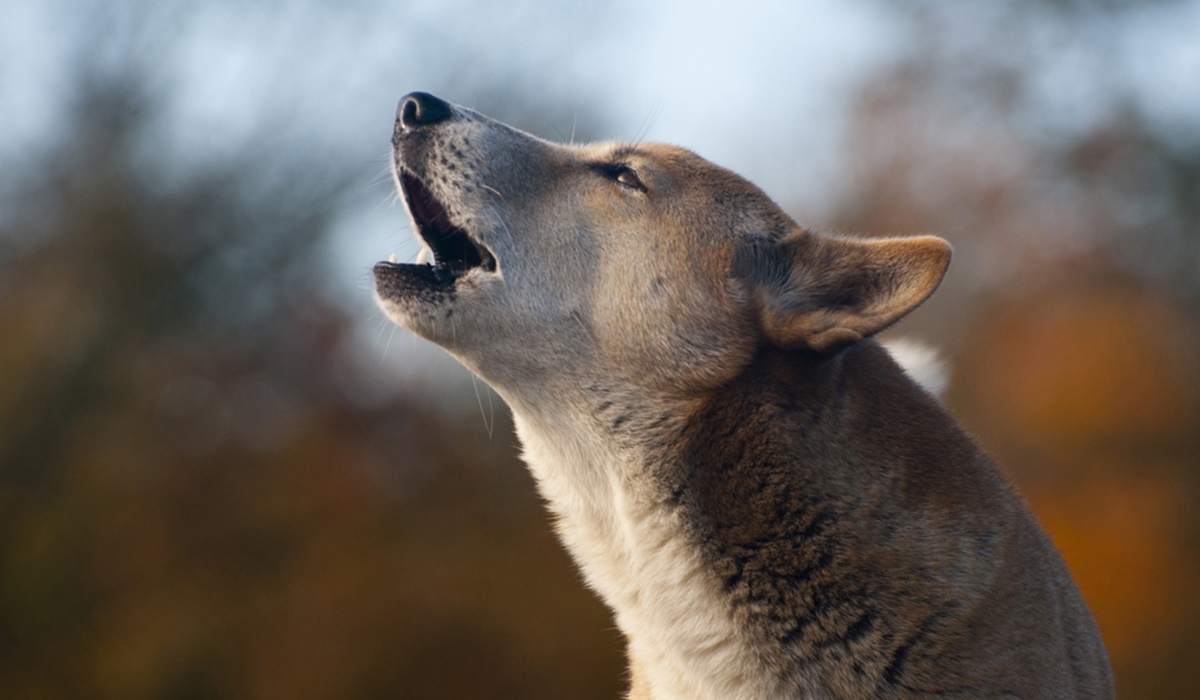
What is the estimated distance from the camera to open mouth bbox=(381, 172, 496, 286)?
380 cm

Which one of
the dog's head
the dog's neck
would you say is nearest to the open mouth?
the dog's head

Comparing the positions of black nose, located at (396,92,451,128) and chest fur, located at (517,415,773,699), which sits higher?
black nose, located at (396,92,451,128)

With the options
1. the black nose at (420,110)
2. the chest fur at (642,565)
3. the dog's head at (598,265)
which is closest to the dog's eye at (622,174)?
the dog's head at (598,265)

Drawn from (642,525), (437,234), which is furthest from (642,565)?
(437,234)

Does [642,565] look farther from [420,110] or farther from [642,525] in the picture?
[420,110]

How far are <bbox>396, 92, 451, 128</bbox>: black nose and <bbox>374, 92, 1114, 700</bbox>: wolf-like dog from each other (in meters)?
0.01

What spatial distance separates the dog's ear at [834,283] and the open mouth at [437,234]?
35.1 inches

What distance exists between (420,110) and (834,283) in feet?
4.91

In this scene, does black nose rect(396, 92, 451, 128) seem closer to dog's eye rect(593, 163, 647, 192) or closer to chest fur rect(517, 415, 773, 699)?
dog's eye rect(593, 163, 647, 192)

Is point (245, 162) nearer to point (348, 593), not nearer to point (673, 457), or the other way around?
point (348, 593)

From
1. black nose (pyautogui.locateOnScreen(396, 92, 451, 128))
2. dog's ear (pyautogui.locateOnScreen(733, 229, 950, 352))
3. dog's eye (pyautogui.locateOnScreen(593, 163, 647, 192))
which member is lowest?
black nose (pyautogui.locateOnScreen(396, 92, 451, 128))

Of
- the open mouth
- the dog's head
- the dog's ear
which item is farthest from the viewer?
the open mouth

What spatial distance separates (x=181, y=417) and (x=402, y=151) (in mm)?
14966

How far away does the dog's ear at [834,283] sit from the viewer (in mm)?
3197
